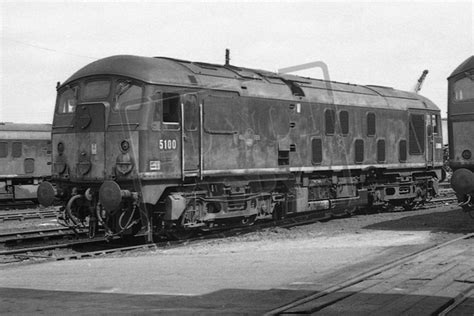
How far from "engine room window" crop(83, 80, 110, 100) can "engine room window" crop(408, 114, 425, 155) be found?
36.7 feet

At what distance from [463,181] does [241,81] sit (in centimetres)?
566

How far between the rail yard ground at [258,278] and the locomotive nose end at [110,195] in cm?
101

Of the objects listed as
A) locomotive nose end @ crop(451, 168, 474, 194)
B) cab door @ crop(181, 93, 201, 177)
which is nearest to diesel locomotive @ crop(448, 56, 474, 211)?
locomotive nose end @ crop(451, 168, 474, 194)

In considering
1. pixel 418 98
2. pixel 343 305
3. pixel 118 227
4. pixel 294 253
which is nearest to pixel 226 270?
pixel 294 253

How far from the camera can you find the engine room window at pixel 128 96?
45.7 ft

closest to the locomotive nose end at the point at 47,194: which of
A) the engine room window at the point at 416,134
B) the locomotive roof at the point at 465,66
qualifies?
the locomotive roof at the point at 465,66

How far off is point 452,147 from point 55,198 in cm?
904

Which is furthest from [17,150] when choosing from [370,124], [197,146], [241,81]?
[197,146]

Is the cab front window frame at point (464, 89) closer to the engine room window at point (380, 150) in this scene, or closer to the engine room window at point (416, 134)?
the engine room window at point (380, 150)

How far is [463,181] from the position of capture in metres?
→ 14.1

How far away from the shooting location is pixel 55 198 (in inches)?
603

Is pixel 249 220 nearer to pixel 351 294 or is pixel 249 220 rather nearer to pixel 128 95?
pixel 128 95

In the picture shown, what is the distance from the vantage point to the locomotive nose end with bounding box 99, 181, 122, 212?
13250 mm

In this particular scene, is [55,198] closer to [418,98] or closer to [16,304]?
[16,304]
